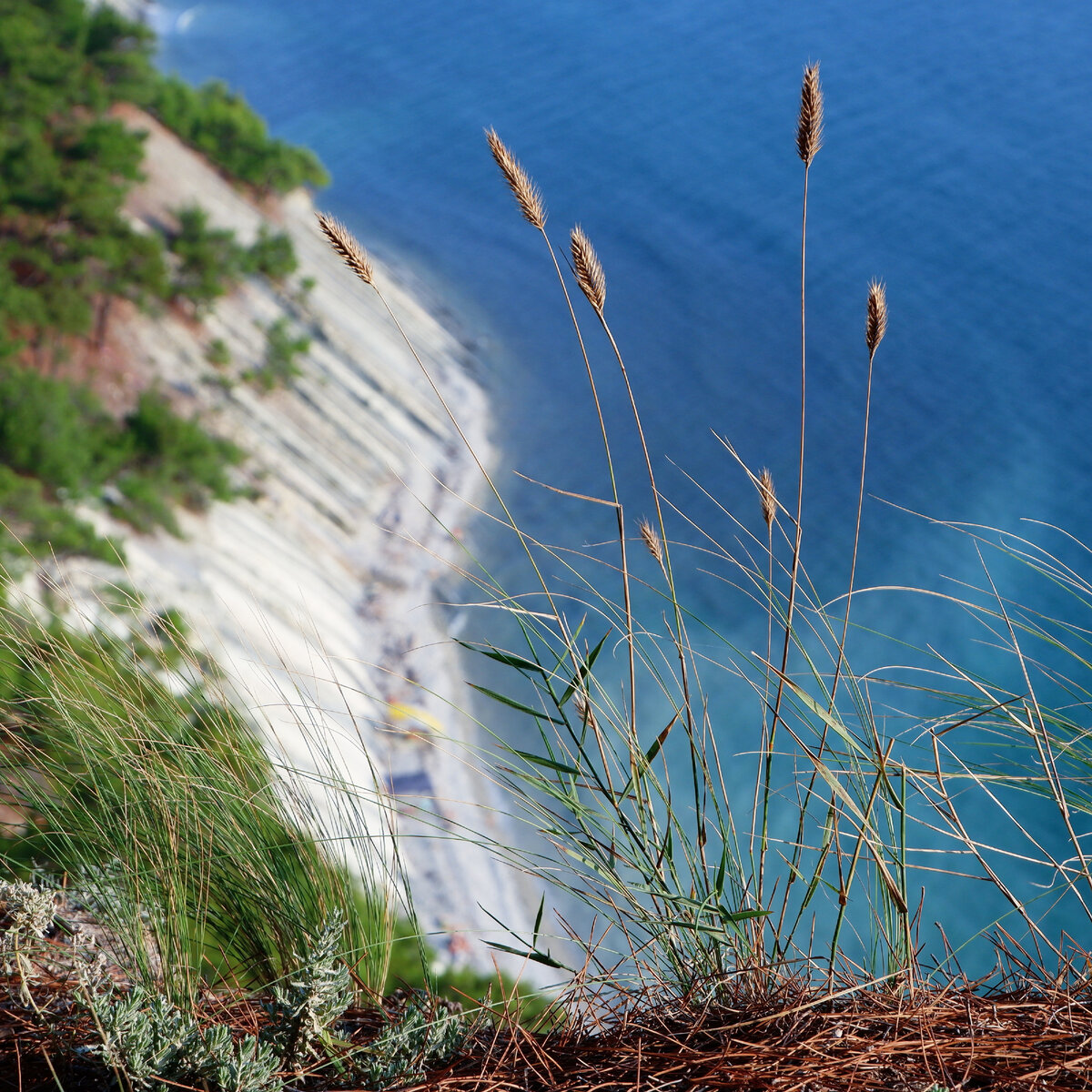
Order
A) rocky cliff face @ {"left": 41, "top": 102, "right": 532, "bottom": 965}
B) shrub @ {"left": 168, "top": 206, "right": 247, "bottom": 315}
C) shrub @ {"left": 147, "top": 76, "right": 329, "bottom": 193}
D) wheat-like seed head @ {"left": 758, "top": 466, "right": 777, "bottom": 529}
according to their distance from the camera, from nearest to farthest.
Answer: wheat-like seed head @ {"left": 758, "top": 466, "right": 777, "bottom": 529}
rocky cliff face @ {"left": 41, "top": 102, "right": 532, "bottom": 965}
shrub @ {"left": 168, "top": 206, "right": 247, "bottom": 315}
shrub @ {"left": 147, "top": 76, "right": 329, "bottom": 193}

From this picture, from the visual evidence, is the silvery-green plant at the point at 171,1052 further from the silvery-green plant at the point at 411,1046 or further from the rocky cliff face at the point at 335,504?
the rocky cliff face at the point at 335,504

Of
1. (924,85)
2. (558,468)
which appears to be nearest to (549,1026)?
(558,468)

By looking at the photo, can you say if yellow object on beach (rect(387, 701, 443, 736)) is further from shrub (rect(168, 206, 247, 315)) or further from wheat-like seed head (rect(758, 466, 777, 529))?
shrub (rect(168, 206, 247, 315))

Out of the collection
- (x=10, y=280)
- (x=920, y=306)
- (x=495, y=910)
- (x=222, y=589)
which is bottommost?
(x=495, y=910)

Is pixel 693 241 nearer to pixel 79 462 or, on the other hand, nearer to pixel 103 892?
pixel 79 462

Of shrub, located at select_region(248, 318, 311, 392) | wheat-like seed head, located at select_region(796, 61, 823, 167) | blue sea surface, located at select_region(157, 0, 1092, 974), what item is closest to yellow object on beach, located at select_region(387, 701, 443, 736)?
wheat-like seed head, located at select_region(796, 61, 823, 167)

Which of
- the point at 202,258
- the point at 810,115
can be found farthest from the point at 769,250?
the point at 810,115

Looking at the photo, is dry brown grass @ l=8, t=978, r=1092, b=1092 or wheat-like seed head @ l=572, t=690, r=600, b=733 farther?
wheat-like seed head @ l=572, t=690, r=600, b=733

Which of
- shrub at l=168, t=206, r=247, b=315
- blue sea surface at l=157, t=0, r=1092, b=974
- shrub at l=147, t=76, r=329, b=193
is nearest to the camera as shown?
shrub at l=168, t=206, r=247, b=315
